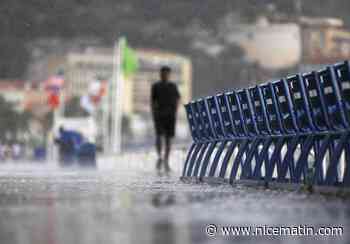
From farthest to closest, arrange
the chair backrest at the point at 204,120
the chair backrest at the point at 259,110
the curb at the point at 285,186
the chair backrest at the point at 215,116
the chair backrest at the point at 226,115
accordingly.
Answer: the chair backrest at the point at 204,120 < the chair backrest at the point at 215,116 < the chair backrest at the point at 226,115 < the chair backrest at the point at 259,110 < the curb at the point at 285,186

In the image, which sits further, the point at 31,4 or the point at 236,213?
the point at 31,4

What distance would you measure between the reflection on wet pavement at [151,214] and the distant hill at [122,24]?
144 m

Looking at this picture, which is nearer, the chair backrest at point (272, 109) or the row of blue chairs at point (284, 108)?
the row of blue chairs at point (284, 108)

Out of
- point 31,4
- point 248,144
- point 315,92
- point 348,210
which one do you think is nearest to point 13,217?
point 348,210

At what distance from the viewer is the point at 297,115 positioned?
1106 centimetres

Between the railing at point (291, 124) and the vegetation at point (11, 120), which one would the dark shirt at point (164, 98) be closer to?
the railing at point (291, 124)

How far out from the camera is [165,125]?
17969 mm

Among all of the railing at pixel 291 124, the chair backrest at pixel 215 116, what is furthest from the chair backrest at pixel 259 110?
the chair backrest at pixel 215 116

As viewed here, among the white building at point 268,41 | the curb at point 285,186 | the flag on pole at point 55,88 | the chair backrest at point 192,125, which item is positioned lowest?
the curb at point 285,186

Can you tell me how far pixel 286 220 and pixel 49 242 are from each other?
1.56 meters

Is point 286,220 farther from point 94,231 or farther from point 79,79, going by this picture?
point 79,79

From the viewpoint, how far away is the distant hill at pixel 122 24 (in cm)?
15769

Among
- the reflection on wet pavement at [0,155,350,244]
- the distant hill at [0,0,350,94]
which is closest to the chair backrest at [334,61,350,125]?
the reflection on wet pavement at [0,155,350,244]

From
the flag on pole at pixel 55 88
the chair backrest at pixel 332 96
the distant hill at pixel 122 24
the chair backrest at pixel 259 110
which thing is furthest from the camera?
the distant hill at pixel 122 24
